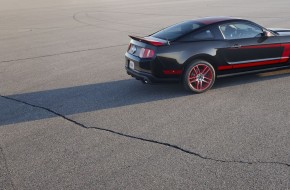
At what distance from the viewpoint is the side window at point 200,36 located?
7305 millimetres

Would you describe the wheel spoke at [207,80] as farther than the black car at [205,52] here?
Yes

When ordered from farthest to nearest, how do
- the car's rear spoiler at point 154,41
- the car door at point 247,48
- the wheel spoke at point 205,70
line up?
the car door at point 247,48 < the wheel spoke at point 205,70 < the car's rear spoiler at point 154,41

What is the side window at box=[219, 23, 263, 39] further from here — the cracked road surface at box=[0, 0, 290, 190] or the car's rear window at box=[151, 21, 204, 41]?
the cracked road surface at box=[0, 0, 290, 190]

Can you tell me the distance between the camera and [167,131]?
5543 mm

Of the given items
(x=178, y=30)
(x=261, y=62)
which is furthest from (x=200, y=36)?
(x=261, y=62)

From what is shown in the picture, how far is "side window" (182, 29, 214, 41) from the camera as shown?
7305 millimetres

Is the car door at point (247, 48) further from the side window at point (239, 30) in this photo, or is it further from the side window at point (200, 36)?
the side window at point (200, 36)

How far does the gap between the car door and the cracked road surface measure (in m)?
0.45

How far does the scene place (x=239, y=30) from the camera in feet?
25.2

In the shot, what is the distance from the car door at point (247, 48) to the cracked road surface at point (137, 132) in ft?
1.48

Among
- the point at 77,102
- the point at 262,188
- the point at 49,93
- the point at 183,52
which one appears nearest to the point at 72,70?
the point at 49,93

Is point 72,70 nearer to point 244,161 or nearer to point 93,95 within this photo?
point 93,95

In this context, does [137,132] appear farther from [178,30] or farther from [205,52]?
[178,30]

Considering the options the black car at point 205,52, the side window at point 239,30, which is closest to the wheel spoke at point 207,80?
the black car at point 205,52
